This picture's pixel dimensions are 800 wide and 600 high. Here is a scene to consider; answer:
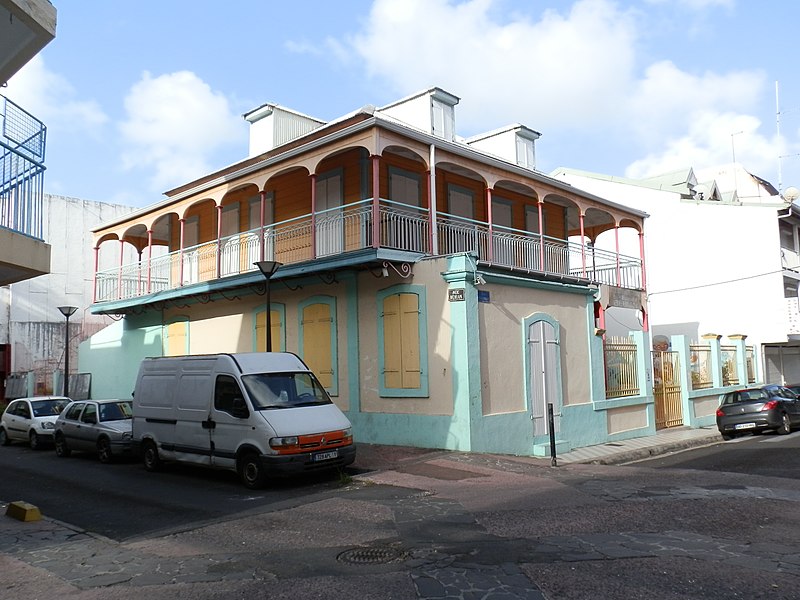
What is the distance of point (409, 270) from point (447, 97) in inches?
313

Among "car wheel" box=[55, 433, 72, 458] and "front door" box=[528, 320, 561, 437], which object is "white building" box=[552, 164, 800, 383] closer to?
"front door" box=[528, 320, 561, 437]

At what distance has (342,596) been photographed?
17.7ft

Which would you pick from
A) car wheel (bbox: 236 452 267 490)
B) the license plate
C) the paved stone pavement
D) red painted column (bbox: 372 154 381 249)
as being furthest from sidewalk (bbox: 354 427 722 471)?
→ red painted column (bbox: 372 154 381 249)

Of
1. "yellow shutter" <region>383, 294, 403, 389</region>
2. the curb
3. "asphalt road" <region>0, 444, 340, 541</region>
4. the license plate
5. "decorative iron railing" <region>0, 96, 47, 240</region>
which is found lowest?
the curb

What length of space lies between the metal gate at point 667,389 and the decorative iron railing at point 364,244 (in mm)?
2497

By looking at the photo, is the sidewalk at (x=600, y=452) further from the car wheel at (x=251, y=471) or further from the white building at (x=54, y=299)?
the white building at (x=54, y=299)

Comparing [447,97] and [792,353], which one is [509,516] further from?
[792,353]

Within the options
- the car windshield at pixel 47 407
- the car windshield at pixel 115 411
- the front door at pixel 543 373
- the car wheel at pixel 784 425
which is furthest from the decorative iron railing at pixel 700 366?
the car windshield at pixel 47 407

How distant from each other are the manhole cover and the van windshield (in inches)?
188

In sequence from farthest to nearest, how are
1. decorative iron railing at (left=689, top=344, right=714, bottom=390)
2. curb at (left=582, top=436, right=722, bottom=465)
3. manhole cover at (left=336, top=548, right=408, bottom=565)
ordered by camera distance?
decorative iron railing at (left=689, top=344, right=714, bottom=390)
curb at (left=582, top=436, right=722, bottom=465)
manhole cover at (left=336, top=548, right=408, bottom=565)

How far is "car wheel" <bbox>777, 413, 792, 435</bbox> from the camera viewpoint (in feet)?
61.5

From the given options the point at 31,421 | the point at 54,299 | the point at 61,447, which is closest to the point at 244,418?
the point at 61,447

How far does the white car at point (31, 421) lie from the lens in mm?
17203

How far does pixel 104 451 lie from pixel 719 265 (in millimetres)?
26755
